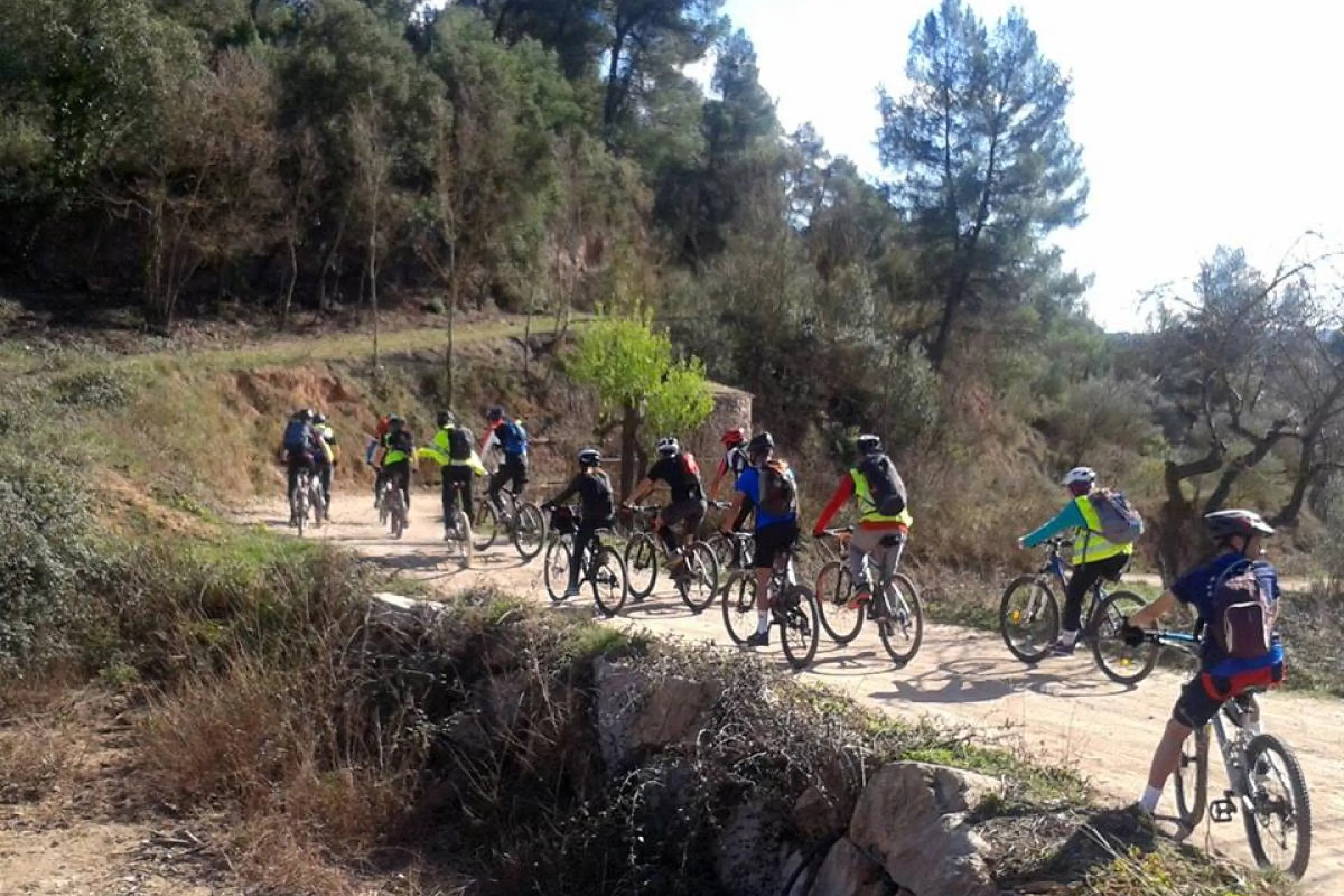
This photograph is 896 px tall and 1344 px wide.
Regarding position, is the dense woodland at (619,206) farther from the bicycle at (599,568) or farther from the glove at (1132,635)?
the glove at (1132,635)

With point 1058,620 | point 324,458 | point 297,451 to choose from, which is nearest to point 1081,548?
point 1058,620

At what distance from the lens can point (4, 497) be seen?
1444 cm

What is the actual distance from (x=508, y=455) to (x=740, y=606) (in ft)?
22.2

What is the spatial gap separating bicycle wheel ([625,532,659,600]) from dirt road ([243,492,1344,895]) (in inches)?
8.0

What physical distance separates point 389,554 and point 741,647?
7.98 m

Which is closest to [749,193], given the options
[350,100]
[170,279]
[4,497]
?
[350,100]

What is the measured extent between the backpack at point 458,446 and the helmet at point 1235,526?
39.4 ft

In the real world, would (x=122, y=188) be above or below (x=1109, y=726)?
above

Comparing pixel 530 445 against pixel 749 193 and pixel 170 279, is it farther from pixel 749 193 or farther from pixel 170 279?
pixel 749 193

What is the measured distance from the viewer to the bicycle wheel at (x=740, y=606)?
11.9 metres

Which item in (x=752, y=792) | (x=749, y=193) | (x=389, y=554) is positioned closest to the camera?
(x=752, y=792)

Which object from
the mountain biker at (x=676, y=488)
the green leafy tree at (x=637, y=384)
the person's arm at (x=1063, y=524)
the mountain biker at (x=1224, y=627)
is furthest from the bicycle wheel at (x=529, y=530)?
the mountain biker at (x=1224, y=627)

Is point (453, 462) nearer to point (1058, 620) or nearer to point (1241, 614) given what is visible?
point (1058, 620)

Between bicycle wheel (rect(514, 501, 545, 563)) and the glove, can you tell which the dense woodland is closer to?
bicycle wheel (rect(514, 501, 545, 563))
